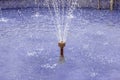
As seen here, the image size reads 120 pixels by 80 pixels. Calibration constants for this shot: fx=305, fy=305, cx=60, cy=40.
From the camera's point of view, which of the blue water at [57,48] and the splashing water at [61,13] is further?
the splashing water at [61,13]

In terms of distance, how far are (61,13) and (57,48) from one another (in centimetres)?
637

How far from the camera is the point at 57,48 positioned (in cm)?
1573

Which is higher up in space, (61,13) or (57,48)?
(61,13)

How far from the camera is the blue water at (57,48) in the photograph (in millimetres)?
13305

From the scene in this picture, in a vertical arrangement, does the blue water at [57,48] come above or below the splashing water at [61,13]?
below

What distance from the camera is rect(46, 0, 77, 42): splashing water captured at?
1833cm

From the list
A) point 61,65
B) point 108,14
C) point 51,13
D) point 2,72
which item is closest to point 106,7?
point 108,14

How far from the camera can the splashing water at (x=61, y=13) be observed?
1833 cm

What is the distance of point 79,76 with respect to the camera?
1301 cm

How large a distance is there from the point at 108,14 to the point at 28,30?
605 centimetres

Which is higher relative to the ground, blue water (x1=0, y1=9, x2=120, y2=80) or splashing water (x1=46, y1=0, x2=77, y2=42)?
splashing water (x1=46, y1=0, x2=77, y2=42)

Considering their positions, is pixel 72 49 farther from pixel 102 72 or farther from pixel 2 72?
pixel 2 72

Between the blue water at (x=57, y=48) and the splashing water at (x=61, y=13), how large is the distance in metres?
0.33

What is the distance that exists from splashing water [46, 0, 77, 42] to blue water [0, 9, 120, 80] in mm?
333
